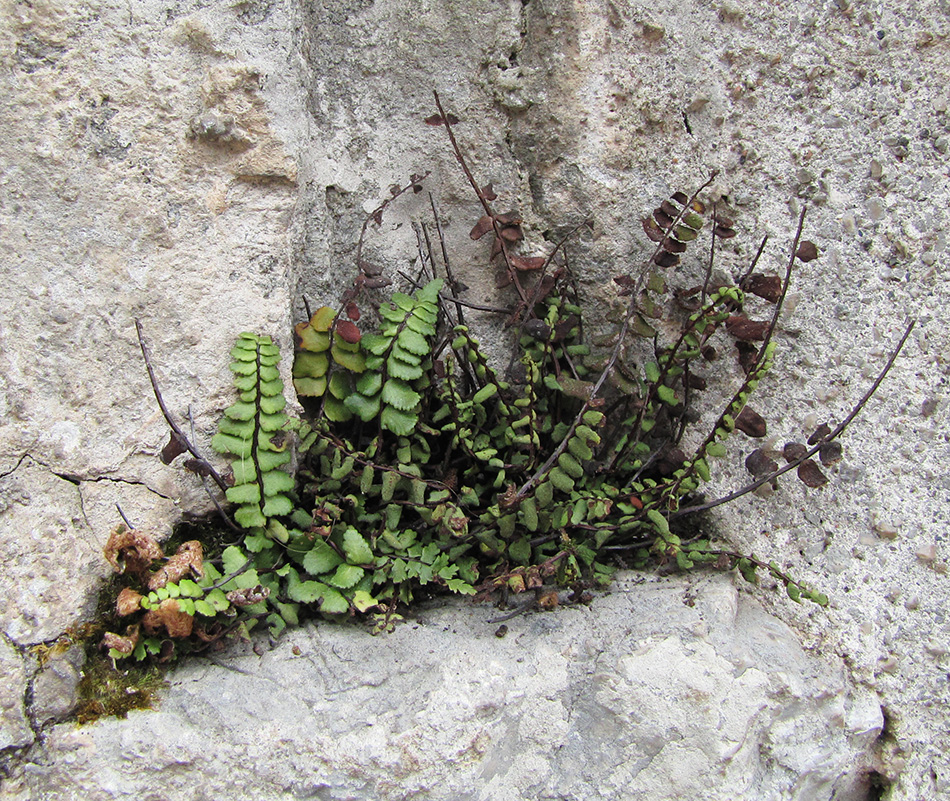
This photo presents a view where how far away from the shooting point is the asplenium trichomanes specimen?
192 cm

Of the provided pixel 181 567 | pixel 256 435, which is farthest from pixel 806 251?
pixel 181 567

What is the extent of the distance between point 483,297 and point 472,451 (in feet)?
1.83

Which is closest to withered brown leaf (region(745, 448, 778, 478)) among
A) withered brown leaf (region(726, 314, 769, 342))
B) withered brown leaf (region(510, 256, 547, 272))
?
withered brown leaf (region(726, 314, 769, 342))

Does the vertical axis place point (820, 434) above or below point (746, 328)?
below

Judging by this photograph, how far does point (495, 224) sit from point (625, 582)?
1087 mm

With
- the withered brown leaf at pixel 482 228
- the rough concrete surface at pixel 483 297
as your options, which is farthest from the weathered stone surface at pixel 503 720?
the withered brown leaf at pixel 482 228

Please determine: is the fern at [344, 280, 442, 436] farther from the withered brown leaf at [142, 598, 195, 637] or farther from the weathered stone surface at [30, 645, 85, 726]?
the weathered stone surface at [30, 645, 85, 726]

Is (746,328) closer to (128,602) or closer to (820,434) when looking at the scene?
(820,434)

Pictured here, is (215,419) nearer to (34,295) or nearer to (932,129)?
(34,295)

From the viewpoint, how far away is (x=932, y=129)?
2100mm

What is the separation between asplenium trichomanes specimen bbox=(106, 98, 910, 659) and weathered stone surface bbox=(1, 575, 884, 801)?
0.12 m

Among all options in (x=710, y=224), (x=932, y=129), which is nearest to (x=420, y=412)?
Result: (x=710, y=224)

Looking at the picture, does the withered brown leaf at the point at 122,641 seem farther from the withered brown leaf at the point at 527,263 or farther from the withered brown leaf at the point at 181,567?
the withered brown leaf at the point at 527,263

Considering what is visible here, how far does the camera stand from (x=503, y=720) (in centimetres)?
182
